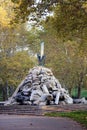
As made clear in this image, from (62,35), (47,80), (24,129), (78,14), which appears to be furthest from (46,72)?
(24,129)

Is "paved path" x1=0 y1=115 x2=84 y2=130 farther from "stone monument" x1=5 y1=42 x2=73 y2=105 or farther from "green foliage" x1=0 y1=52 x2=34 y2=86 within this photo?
"green foliage" x1=0 y1=52 x2=34 y2=86

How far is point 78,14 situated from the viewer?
612 inches

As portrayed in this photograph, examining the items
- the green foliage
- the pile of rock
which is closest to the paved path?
the pile of rock

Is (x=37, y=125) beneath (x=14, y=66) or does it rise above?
beneath

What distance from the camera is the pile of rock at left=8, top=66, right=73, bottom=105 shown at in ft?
85.0

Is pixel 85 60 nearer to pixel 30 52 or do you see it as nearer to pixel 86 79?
Answer: pixel 86 79

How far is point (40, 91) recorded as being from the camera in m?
26.7

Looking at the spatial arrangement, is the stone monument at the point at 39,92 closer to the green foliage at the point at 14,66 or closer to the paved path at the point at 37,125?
the paved path at the point at 37,125

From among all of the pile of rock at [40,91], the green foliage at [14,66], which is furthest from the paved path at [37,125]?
the green foliage at [14,66]

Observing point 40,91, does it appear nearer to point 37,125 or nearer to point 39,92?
Result: point 39,92

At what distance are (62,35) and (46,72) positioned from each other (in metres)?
9.87

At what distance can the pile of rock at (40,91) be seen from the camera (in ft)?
85.0

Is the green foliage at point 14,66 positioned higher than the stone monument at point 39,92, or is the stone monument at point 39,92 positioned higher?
the green foliage at point 14,66

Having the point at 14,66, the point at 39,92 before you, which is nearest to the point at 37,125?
the point at 39,92
